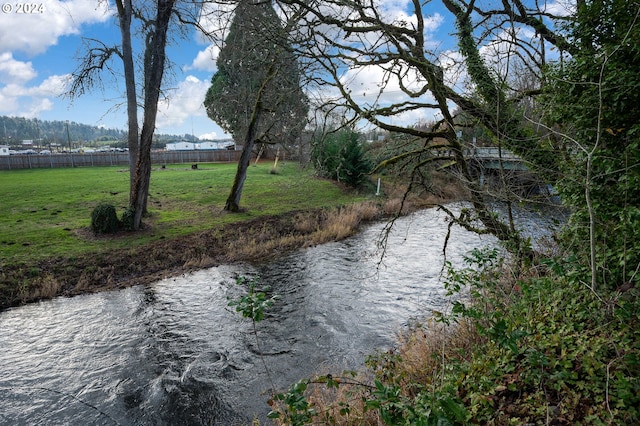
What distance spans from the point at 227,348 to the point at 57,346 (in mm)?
3283

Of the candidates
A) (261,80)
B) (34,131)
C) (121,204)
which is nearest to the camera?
(261,80)

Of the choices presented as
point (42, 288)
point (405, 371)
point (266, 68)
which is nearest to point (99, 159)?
point (266, 68)

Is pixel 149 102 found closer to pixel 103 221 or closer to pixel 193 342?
pixel 103 221

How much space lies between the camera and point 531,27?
24.6 ft

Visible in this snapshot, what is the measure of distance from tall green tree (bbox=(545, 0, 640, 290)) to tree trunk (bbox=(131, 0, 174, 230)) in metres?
13.0

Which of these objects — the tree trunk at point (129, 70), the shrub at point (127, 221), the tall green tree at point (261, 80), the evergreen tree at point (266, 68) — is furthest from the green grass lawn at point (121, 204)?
the tree trunk at point (129, 70)

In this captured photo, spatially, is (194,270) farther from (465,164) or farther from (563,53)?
(563,53)

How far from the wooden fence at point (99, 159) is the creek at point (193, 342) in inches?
1201

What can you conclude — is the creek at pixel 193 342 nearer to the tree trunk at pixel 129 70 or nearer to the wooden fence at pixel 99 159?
the tree trunk at pixel 129 70

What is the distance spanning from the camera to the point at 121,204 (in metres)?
17.5

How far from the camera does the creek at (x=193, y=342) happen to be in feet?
18.4

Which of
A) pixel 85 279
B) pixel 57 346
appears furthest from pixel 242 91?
pixel 57 346

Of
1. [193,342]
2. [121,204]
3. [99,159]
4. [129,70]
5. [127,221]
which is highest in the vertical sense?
[129,70]

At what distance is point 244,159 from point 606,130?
1443cm
